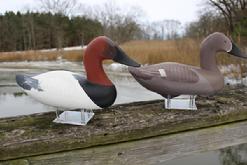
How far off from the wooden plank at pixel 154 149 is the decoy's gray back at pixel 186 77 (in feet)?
0.87

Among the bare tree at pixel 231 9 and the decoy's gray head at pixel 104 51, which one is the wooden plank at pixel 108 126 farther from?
the bare tree at pixel 231 9

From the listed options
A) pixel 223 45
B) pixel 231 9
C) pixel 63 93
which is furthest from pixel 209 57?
pixel 231 9

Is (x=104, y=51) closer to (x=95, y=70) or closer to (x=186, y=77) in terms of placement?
(x=95, y=70)

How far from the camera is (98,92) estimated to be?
3.53 feet

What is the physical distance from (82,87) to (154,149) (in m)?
0.33

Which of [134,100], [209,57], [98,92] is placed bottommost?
[134,100]

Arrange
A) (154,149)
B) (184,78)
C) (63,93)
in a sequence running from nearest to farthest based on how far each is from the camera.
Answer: (154,149), (63,93), (184,78)

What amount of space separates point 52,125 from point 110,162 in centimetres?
25

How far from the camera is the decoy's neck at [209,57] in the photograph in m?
1.34

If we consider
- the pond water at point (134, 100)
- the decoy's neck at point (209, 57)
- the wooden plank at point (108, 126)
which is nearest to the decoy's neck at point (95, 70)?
the wooden plank at point (108, 126)

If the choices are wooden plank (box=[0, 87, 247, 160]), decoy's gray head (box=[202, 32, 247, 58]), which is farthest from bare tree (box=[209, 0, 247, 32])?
wooden plank (box=[0, 87, 247, 160])

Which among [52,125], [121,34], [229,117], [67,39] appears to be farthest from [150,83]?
[67,39]

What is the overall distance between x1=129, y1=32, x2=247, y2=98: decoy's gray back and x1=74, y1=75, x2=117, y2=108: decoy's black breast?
245 millimetres

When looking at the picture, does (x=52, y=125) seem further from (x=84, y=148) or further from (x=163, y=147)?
(x=163, y=147)
